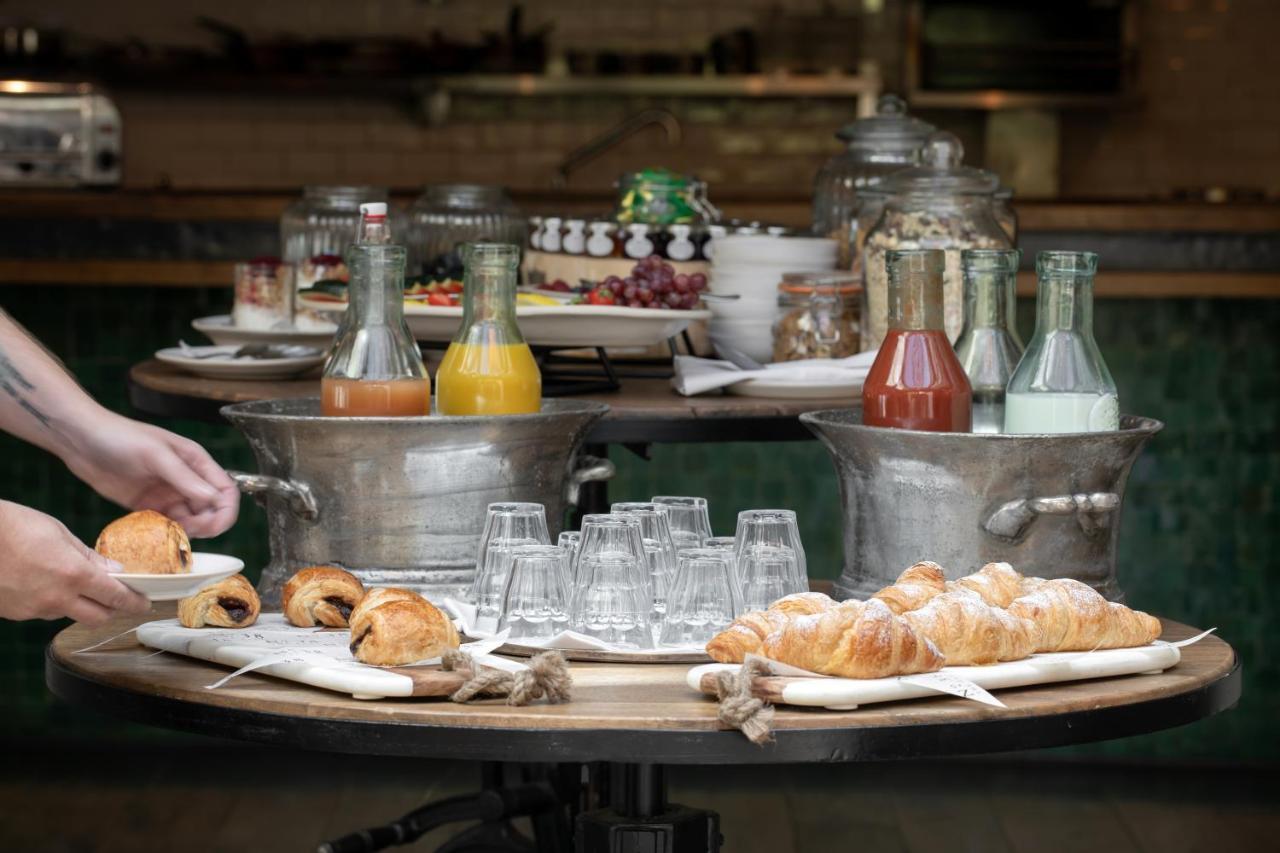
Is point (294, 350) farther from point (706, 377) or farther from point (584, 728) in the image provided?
point (584, 728)

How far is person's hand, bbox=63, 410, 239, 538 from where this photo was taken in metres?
1.59

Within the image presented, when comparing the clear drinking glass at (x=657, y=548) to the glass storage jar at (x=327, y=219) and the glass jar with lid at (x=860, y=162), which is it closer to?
the glass jar with lid at (x=860, y=162)

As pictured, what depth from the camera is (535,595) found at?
53.4 inches

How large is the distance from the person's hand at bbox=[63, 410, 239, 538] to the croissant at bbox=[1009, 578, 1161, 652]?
2.31ft

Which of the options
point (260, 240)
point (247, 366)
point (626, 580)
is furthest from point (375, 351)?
point (260, 240)

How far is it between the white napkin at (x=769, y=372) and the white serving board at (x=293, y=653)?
0.92 meters

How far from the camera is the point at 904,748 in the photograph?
1176 mm

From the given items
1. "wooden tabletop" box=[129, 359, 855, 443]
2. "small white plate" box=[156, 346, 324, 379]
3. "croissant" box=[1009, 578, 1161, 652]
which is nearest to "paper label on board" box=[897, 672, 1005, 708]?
"croissant" box=[1009, 578, 1161, 652]

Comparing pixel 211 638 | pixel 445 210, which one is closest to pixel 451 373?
pixel 211 638

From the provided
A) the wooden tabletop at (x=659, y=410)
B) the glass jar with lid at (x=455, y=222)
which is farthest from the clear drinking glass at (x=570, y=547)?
the glass jar with lid at (x=455, y=222)

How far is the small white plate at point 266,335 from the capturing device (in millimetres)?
2738

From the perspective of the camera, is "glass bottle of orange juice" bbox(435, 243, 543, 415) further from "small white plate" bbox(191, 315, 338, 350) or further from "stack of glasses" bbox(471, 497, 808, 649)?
"small white plate" bbox(191, 315, 338, 350)

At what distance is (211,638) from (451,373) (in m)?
0.45

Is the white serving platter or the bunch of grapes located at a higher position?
the bunch of grapes
